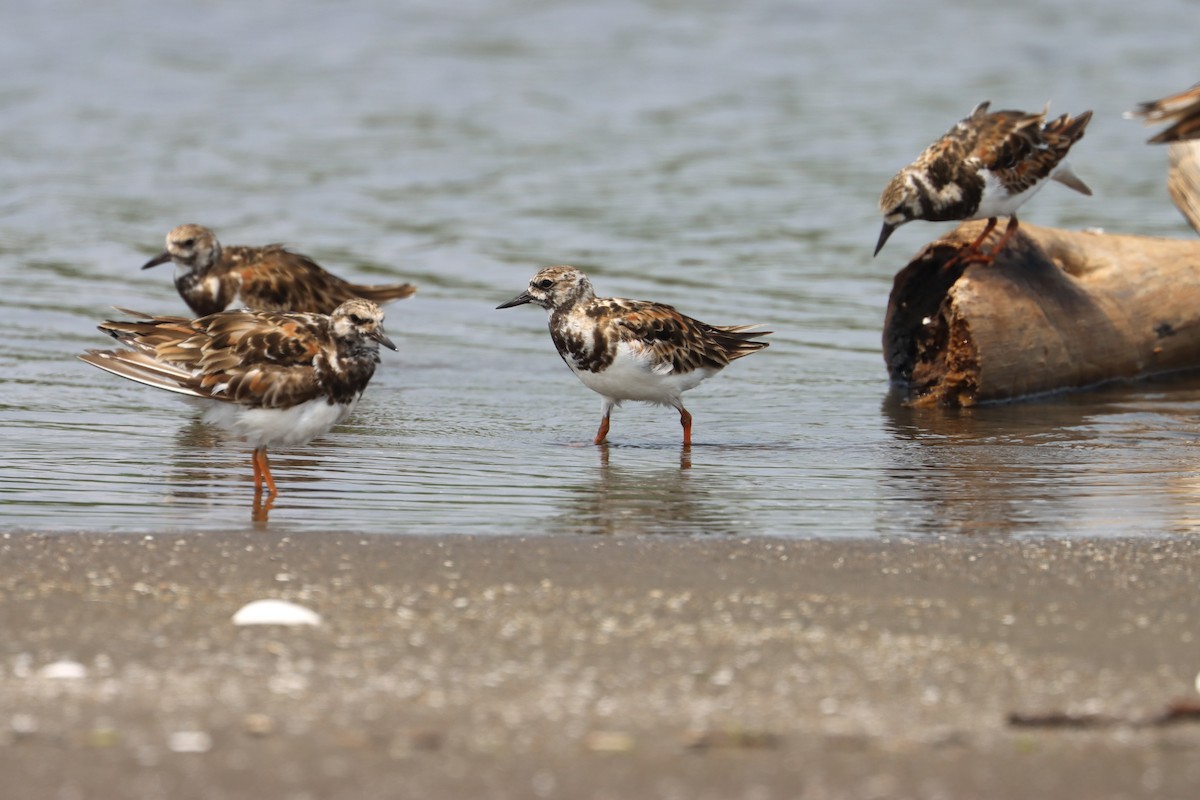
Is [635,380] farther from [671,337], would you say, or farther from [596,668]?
[596,668]

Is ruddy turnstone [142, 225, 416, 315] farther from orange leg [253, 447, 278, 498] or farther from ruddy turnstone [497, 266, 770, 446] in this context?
orange leg [253, 447, 278, 498]

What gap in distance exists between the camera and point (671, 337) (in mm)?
8625

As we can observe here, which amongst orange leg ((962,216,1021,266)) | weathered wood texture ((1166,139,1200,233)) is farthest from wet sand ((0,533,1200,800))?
weathered wood texture ((1166,139,1200,233))

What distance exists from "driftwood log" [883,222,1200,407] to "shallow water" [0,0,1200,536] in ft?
0.67

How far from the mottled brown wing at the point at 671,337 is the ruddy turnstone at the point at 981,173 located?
4.46 feet

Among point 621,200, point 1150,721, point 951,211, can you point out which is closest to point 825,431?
point 951,211

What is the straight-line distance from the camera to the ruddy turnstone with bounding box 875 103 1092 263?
9.77 meters

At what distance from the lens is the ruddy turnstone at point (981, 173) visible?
9.77m

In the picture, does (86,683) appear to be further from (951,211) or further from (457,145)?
(457,145)

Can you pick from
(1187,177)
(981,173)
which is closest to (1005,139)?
(981,173)

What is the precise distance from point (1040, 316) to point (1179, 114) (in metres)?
1.85

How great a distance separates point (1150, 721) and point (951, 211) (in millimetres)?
6206

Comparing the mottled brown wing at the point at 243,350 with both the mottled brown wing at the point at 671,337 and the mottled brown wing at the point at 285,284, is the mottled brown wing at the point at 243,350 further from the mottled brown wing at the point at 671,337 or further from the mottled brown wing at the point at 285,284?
the mottled brown wing at the point at 285,284

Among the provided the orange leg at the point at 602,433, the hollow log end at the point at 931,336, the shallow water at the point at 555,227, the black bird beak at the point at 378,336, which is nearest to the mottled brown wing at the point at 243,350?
the black bird beak at the point at 378,336
